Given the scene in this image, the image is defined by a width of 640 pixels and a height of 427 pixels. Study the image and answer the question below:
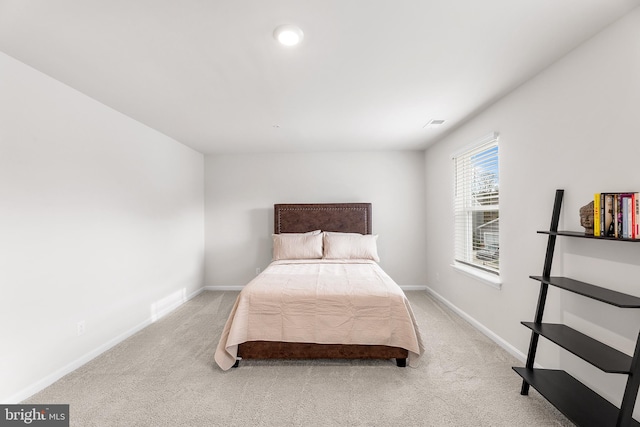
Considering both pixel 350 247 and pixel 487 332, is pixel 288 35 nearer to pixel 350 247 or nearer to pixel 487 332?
pixel 350 247

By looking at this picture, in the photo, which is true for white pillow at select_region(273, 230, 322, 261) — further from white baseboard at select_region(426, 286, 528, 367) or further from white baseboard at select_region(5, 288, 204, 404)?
white baseboard at select_region(426, 286, 528, 367)

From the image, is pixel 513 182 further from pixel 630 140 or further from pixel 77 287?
pixel 77 287

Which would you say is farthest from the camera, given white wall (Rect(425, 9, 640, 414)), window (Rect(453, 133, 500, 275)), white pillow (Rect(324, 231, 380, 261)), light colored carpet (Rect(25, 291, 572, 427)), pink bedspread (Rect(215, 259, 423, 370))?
white pillow (Rect(324, 231, 380, 261))

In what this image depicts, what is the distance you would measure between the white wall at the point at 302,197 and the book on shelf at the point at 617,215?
10.7 feet

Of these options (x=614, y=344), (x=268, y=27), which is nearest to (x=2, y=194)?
(x=268, y=27)

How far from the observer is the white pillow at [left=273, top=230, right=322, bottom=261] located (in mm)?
4309

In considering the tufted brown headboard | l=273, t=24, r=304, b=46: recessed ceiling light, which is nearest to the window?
the tufted brown headboard

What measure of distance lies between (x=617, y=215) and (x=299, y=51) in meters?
2.13

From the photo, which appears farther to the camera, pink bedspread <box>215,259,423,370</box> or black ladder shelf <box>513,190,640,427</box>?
pink bedspread <box>215,259,423,370</box>

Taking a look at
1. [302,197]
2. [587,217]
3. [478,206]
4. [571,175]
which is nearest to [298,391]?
[587,217]

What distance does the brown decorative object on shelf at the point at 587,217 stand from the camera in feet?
5.65

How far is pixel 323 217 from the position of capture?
4.80m

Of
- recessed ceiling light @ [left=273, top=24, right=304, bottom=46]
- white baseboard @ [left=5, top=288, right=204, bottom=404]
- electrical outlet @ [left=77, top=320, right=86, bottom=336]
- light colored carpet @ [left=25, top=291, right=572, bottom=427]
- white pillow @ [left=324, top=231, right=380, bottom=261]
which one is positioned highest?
recessed ceiling light @ [left=273, top=24, right=304, bottom=46]

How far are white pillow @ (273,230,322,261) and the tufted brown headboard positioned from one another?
335 millimetres
